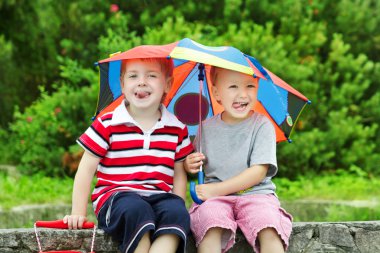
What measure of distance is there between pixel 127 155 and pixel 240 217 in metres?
0.58

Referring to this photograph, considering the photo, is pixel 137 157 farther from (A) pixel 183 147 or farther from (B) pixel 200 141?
(B) pixel 200 141

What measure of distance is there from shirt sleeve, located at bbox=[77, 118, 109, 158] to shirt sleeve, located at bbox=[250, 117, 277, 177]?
0.67 m

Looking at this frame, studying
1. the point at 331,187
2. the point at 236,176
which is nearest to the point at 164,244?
the point at 236,176

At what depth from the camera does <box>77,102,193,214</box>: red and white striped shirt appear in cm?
354

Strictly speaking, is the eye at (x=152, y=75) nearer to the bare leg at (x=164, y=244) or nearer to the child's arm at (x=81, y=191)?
the child's arm at (x=81, y=191)

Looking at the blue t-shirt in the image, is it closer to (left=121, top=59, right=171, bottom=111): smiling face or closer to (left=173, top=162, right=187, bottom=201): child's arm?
(left=173, top=162, right=187, bottom=201): child's arm

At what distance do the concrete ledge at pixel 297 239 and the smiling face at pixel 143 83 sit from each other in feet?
2.00

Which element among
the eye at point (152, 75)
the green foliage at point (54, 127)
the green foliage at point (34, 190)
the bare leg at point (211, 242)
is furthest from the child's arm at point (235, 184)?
the green foliage at point (54, 127)

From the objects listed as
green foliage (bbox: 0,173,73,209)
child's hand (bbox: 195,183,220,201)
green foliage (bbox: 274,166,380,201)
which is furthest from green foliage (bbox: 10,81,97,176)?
child's hand (bbox: 195,183,220,201)

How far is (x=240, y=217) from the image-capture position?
357cm

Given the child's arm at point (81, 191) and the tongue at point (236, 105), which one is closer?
the child's arm at point (81, 191)

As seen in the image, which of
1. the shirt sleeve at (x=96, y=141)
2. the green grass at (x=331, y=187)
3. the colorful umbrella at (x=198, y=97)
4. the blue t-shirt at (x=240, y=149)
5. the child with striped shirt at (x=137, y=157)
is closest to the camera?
the child with striped shirt at (x=137, y=157)

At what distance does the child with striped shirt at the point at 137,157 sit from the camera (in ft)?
11.2

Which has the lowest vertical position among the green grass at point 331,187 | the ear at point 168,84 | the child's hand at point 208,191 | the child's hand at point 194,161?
the green grass at point 331,187
